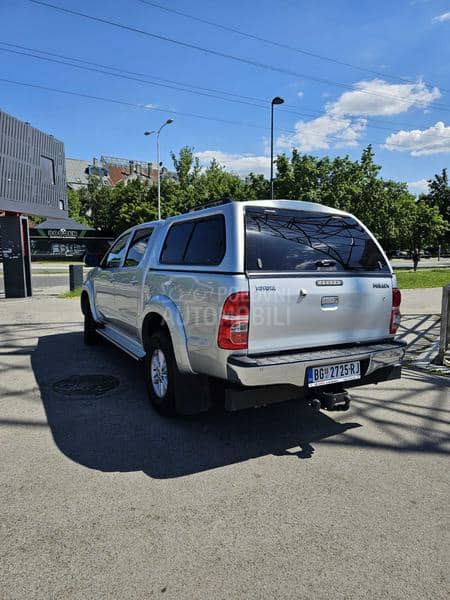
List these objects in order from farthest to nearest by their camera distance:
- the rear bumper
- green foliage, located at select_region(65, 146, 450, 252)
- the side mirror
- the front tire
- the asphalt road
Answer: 1. green foliage, located at select_region(65, 146, 450, 252)
2. the front tire
3. the side mirror
4. the rear bumper
5. the asphalt road

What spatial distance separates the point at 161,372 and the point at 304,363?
A: 152 cm

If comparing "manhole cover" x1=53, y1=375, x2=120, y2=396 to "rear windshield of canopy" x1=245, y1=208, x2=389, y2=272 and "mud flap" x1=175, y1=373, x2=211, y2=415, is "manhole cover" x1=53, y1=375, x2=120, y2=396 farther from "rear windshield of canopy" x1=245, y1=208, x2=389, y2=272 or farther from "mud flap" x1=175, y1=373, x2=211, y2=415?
"rear windshield of canopy" x1=245, y1=208, x2=389, y2=272

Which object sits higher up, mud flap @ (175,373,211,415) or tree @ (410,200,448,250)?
tree @ (410,200,448,250)

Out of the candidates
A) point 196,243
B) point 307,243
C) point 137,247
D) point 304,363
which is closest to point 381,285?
point 307,243

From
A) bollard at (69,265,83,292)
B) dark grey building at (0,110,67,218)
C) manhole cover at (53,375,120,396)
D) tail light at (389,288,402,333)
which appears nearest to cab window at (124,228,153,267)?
manhole cover at (53,375,120,396)

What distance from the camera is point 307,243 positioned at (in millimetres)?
3721

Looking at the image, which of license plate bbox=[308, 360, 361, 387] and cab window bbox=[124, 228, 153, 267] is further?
cab window bbox=[124, 228, 153, 267]

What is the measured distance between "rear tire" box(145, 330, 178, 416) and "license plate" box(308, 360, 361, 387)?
1.17 m

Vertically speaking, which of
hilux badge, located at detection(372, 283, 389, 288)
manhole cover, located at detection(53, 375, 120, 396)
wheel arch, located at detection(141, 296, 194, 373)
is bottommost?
manhole cover, located at detection(53, 375, 120, 396)

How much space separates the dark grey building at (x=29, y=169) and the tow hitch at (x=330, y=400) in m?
13.5

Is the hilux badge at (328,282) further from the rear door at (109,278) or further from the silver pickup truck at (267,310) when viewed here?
the rear door at (109,278)

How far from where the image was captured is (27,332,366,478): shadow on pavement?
132 inches

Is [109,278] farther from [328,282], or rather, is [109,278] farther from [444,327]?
[444,327]

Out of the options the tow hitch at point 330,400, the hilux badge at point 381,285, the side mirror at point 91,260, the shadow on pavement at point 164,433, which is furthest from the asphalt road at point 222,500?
the side mirror at point 91,260
